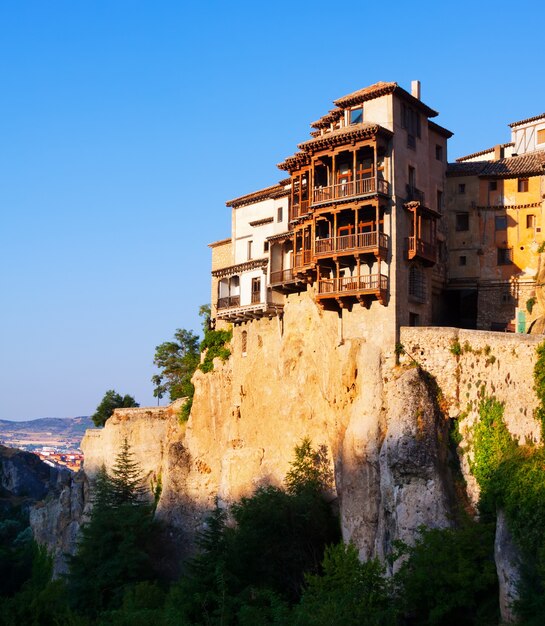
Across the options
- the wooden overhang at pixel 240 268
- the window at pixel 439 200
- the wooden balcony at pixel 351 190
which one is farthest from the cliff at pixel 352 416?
the window at pixel 439 200

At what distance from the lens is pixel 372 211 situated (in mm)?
51562

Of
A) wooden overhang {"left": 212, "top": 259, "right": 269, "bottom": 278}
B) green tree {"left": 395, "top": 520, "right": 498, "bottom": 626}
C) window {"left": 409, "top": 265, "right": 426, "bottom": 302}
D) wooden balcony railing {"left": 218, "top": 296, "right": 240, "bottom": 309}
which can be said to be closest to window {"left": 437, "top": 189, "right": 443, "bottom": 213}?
window {"left": 409, "top": 265, "right": 426, "bottom": 302}

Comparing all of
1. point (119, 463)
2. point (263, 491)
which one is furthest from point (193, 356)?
point (263, 491)

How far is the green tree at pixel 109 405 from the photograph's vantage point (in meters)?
97.8

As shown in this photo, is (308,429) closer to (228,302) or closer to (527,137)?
(228,302)

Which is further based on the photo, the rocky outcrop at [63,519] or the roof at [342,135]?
the rocky outcrop at [63,519]

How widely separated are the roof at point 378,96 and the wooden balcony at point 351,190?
15.7ft

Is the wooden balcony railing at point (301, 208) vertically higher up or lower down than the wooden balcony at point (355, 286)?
higher up

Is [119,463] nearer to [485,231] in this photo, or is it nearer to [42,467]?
[485,231]

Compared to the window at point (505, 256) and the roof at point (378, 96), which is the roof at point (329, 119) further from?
the window at point (505, 256)

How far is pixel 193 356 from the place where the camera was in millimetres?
82750

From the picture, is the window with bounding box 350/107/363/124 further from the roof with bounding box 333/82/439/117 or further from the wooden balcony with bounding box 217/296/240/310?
the wooden balcony with bounding box 217/296/240/310

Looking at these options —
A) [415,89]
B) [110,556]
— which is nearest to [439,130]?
[415,89]

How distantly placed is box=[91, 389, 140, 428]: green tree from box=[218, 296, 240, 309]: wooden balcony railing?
37727 millimetres
